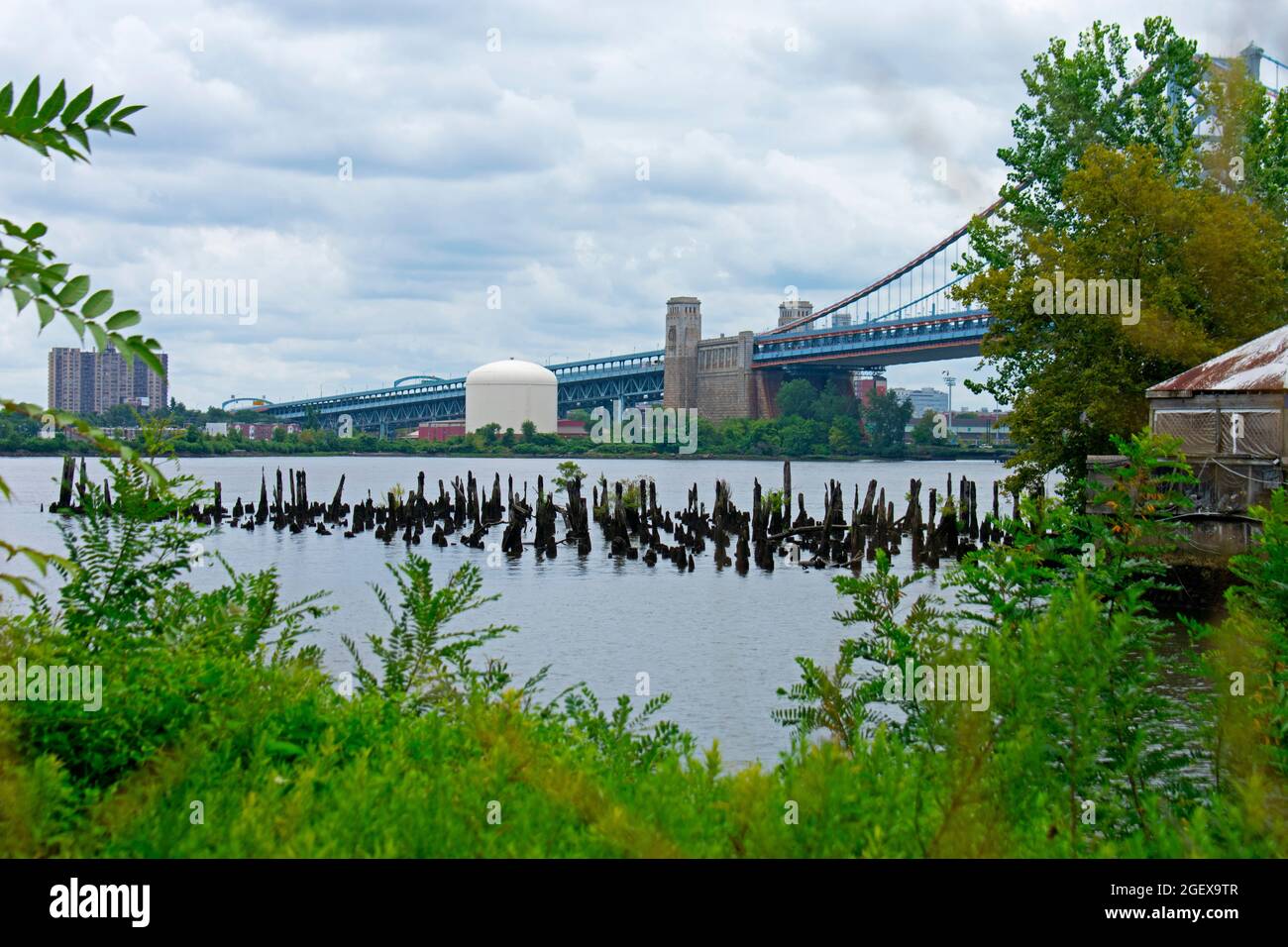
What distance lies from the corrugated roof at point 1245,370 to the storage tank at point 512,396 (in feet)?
381

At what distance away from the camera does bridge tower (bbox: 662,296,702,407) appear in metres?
137

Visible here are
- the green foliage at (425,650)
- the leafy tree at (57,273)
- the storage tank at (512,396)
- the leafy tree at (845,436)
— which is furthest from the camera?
the storage tank at (512,396)

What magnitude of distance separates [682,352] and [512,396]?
1849cm

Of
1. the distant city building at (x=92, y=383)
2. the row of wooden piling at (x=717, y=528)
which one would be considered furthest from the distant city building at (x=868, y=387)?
the row of wooden piling at (x=717, y=528)

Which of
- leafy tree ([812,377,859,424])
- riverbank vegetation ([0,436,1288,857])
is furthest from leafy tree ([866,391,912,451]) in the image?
riverbank vegetation ([0,436,1288,857])

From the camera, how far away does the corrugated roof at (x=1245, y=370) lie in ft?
77.4

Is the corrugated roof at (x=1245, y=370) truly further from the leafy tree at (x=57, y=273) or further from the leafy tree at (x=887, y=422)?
the leafy tree at (x=887, y=422)

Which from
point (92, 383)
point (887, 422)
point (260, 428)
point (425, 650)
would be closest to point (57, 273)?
point (425, 650)

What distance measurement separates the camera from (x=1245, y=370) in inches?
962

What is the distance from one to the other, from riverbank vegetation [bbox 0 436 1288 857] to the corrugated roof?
16782 mm

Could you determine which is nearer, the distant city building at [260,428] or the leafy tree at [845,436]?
the leafy tree at [845,436]

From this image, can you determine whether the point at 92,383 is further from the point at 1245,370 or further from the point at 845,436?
the point at 845,436
